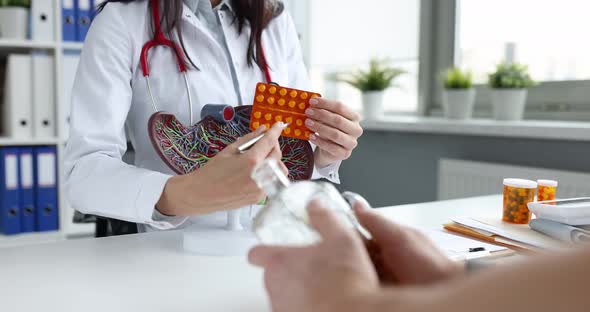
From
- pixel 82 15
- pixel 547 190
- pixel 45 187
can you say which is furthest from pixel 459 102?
pixel 45 187

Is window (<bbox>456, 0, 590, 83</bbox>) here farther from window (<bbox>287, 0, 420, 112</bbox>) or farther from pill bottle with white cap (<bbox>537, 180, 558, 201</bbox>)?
pill bottle with white cap (<bbox>537, 180, 558, 201</bbox>)

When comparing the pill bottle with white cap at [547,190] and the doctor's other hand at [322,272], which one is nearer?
the doctor's other hand at [322,272]

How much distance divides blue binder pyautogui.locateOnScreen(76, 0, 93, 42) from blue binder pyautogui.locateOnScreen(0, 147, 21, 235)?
21.0 inches

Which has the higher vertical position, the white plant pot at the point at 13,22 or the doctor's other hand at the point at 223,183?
the white plant pot at the point at 13,22

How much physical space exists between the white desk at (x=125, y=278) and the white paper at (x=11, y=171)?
131 cm

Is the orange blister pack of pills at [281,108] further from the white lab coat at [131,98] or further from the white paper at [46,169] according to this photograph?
the white paper at [46,169]

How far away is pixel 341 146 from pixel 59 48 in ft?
5.25

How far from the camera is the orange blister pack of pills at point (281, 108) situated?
0.88 metres

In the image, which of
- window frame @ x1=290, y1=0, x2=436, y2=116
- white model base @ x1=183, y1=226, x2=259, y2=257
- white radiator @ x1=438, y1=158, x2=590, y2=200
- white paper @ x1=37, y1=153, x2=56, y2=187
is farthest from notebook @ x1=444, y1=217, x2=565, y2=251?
white paper @ x1=37, y1=153, x2=56, y2=187

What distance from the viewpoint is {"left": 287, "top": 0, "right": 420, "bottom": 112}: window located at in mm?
2592

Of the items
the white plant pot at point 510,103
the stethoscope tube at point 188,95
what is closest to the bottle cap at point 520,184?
the stethoscope tube at point 188,95

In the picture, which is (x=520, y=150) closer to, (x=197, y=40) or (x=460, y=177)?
(x=460, y=177)

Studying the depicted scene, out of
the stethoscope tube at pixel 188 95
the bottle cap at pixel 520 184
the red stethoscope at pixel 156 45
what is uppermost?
the red stethoscope at pixel 156 45

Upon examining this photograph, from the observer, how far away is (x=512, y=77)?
1.98m
